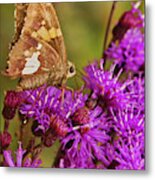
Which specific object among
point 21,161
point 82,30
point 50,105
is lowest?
point 21,161

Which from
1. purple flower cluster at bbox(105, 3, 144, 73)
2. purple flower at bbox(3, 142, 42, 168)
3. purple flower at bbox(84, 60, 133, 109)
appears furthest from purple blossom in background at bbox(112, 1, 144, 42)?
purple flower at bbox(3, 142, 42, 168)

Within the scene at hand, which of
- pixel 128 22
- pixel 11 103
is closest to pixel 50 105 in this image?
pixel 11 103

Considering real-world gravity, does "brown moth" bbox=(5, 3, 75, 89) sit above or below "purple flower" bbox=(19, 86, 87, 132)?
above

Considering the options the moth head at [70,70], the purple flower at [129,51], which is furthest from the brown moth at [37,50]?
the purple flower at [129,51]

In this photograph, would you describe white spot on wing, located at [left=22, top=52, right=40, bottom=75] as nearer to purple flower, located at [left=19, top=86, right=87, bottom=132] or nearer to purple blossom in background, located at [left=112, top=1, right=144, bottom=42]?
purple flower, located at [left=19, top=86, right=87, bottom=132]

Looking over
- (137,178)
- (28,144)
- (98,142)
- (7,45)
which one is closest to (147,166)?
(137,178)

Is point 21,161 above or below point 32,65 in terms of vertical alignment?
below

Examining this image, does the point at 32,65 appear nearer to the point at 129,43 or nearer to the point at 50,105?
the point at 50,105
